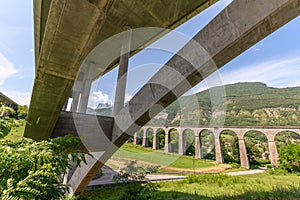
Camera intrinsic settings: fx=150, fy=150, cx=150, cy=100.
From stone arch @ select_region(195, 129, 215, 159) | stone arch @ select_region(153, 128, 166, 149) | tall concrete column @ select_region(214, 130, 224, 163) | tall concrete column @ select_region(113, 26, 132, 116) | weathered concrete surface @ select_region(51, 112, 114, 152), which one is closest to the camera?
weathered concrete surface @ select_region(51, 112, 114, 152)

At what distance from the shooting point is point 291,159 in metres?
21.0

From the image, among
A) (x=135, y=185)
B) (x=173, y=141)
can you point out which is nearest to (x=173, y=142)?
(x=173, y=141)

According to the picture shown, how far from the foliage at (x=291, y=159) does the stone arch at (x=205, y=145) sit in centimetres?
1303

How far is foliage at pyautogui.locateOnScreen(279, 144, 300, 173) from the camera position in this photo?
797 inches

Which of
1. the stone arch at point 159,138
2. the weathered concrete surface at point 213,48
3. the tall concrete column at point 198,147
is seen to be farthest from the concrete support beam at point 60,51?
the stone arch at point 159,138

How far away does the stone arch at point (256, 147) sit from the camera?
35.4 m

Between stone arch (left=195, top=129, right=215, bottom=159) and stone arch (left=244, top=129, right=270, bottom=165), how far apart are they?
728 centimetres

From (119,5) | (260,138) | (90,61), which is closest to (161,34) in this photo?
(119,5)

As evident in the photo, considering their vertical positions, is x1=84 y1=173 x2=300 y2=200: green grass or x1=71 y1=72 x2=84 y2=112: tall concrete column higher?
x1=71 y1=72 x2=84 y2=112: tall concrete column

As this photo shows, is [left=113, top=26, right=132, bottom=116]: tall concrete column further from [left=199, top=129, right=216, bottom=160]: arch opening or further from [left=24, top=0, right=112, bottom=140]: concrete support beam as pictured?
[left=199, top=129, right=216, bottom=160]: arch opening

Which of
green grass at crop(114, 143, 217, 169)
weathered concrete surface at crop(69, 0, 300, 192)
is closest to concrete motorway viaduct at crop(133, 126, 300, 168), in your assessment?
green grass at crop(114, 143, 217, 169)

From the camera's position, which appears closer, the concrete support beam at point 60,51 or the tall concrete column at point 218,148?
the concrete support beam at point 60,51

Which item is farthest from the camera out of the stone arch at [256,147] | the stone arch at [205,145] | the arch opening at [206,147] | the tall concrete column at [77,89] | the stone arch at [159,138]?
the stone arch at [159,138]

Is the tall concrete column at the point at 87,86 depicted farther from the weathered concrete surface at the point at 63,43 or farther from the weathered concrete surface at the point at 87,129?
the weathered concrete surface at the point at 87,129
